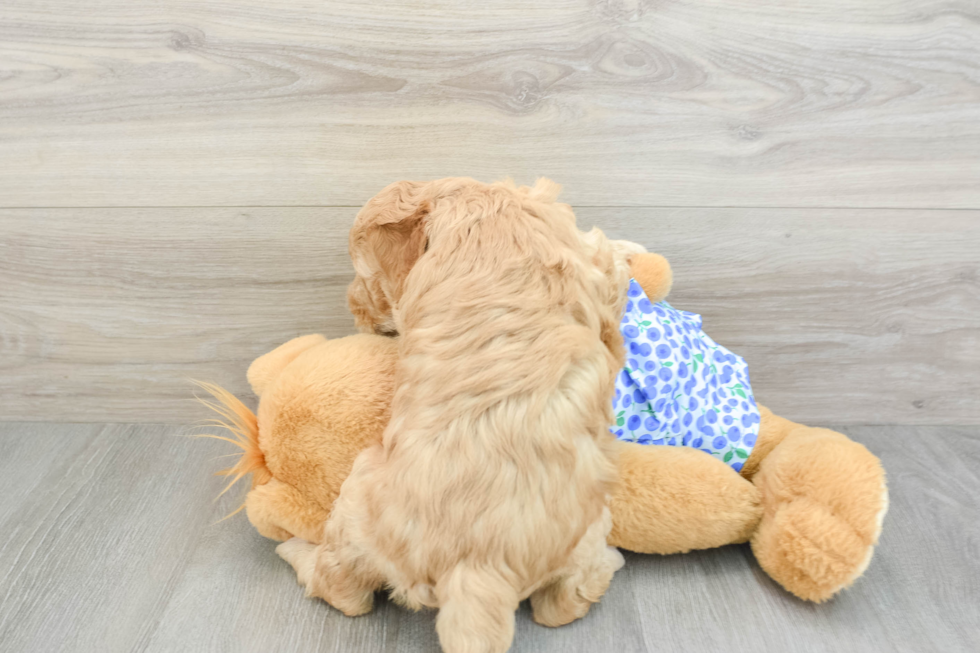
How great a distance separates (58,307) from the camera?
1203 millimetres

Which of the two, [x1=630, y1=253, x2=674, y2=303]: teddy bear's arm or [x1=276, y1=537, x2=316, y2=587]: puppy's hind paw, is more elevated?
[x1=630, y1=253, x2=674, y2=303]: teddy bear's arm

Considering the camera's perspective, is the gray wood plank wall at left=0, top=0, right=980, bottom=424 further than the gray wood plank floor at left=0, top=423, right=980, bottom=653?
Yes

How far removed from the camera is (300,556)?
0.91 m

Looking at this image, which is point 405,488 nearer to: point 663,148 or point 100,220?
point 663,148

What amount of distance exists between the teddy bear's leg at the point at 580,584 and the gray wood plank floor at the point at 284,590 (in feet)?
0.08

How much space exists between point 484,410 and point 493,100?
0.58 meters

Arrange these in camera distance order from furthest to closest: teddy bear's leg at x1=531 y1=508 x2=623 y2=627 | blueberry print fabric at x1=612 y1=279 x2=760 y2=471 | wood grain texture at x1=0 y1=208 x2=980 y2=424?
wood grain texture at x1=0 y1=208 x2=980 y2=424, blueberry print fabric at x1=612 y1=279 x2=760 y2=471, teddy bear's leg at x1=531 y1=508 x2=623 y2=627

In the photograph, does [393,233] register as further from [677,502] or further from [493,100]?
[677,502]

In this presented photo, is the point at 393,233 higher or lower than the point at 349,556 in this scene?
higher

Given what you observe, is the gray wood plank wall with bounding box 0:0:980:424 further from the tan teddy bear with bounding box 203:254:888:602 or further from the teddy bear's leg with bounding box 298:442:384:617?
the teddy bear's leg with bounding box 298:442:384:617

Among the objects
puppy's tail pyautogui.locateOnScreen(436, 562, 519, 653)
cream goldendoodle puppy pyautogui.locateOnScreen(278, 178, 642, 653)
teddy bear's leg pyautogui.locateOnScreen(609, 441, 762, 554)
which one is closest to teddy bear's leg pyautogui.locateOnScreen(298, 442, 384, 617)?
cream goldendoodle puppy pyautogui.locateOnScreen(278, 178, 642, 653)

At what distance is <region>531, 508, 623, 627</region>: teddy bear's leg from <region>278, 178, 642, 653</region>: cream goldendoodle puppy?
0.06 feet

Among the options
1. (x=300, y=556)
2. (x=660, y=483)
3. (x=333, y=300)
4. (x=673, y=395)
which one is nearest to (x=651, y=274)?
(x=673, y=395)

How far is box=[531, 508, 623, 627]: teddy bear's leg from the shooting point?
0.81 meters
